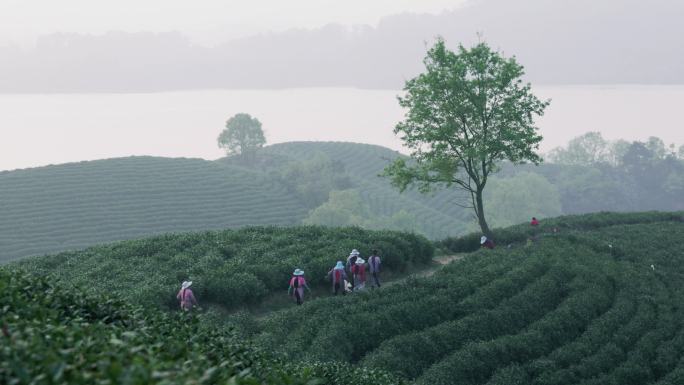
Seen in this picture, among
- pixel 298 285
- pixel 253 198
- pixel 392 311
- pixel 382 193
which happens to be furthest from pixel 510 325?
pixel 382 193

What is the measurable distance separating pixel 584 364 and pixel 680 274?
15359mm

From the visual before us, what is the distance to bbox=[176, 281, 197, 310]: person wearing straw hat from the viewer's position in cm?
2525

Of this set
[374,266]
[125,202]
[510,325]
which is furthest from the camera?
[125,202]

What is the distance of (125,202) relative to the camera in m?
107

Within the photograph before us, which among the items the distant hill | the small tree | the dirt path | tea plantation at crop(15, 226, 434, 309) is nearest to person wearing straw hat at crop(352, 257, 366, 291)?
tea plantation at crop(15, 226, 434, 309)

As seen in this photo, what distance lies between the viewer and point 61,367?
7.02m

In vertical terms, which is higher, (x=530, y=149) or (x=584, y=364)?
(x=530, y=149)

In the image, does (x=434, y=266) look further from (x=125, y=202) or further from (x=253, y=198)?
(x=253, y=198)

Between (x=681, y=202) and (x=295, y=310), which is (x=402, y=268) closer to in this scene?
(x=295, y=310)

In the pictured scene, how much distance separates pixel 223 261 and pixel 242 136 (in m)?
126

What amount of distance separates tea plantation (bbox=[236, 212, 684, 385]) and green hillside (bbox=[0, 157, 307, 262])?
7005cm

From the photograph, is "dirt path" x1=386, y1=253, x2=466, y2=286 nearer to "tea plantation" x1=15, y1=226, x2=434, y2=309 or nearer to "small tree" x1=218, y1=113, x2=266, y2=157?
"tea plantation" x1=15, y1=226, x2=434, y2=309

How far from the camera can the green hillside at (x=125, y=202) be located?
92562 mm

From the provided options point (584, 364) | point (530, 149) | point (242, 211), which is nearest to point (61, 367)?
point (584, 364)
